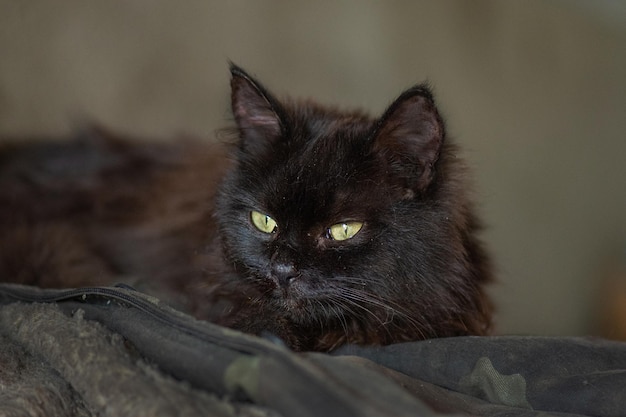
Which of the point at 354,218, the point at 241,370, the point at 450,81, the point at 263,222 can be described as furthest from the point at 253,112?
the point at 450,81

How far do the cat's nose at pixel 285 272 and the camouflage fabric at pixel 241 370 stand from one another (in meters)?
0.19

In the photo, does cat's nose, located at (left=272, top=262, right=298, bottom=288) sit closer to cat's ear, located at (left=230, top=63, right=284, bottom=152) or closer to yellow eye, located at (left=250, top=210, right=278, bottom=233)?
yellow eye, located at (left=250, top=210, right=278, bottom=233)

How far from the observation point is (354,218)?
1330mm

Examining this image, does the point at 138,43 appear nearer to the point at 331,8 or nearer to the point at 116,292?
the point at 331,8

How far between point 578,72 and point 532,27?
0.50m

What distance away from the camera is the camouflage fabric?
848 mm

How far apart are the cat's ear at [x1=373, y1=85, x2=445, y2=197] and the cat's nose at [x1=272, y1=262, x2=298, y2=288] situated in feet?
1.01

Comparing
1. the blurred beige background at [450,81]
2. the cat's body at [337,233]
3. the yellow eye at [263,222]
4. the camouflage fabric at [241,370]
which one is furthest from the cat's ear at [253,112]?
the camouflage fabric at [241,370]

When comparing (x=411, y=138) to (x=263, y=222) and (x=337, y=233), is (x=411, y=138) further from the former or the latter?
(x=263, y=222)

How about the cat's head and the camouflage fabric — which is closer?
the camouflage fabric

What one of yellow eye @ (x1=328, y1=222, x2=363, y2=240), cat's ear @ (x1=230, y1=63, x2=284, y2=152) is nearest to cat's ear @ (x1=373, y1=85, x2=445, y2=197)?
yellow eye @ (x1=328, y1=222, x2=363, y2=240)

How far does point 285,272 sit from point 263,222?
0.18 meters

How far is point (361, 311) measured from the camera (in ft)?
4.49

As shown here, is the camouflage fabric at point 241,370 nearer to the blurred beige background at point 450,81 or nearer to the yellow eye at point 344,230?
the yellow eye at point 344,230
